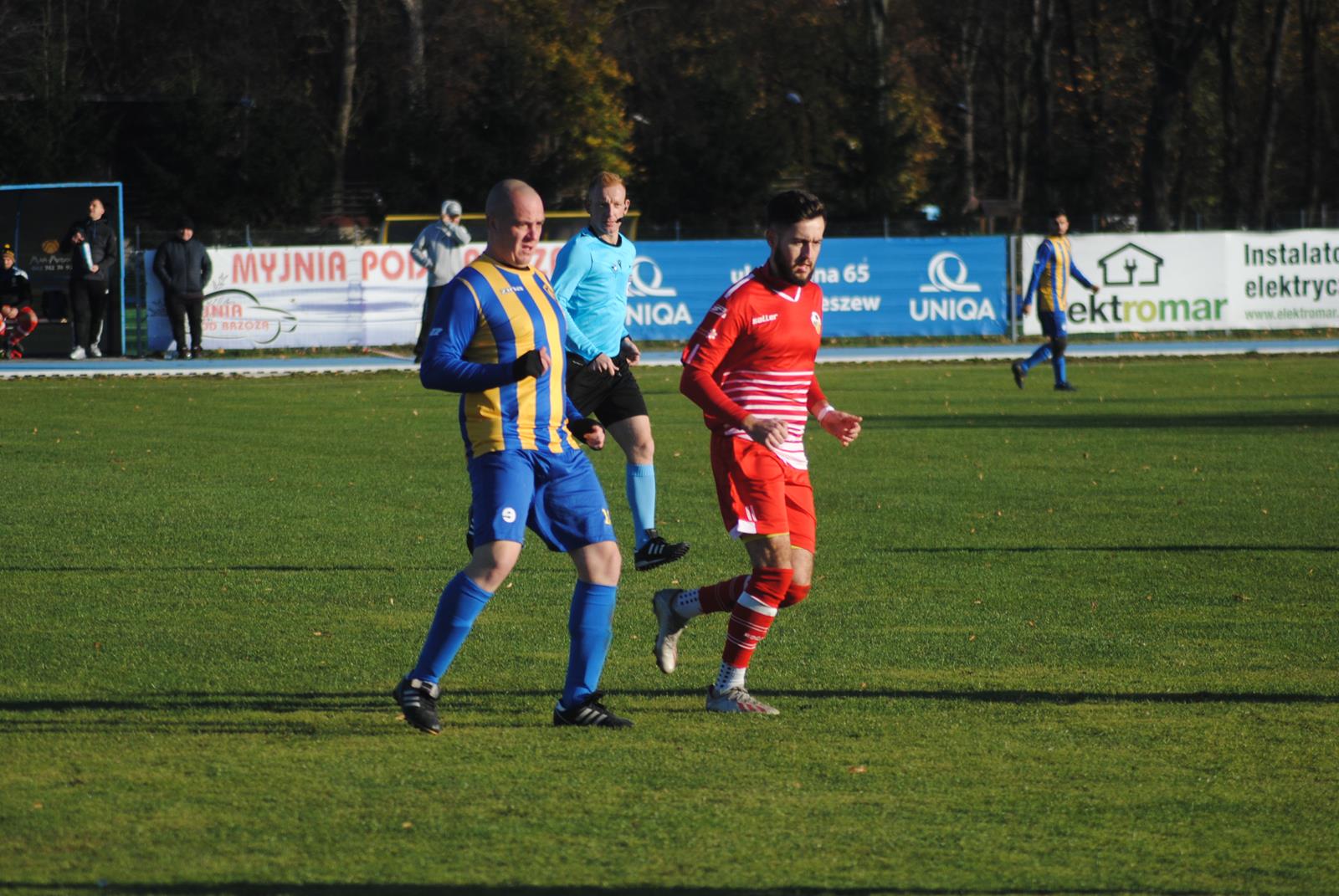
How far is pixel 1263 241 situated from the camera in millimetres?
31828

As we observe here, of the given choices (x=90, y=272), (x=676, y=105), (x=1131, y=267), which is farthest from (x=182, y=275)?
(x=676, y=105)

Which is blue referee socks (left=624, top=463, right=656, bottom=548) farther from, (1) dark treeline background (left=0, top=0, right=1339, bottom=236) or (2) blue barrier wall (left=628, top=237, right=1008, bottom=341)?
(1) dark treeline background (left=0, top=0, right=1339, bottom=236)

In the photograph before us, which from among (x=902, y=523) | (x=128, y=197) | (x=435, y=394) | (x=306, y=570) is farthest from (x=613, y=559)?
(x=128, y=197)

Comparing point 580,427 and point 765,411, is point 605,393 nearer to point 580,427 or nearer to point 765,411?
point 765,411

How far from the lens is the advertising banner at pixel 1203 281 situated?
103 ft

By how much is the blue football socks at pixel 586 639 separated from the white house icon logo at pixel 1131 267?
87.2 feet

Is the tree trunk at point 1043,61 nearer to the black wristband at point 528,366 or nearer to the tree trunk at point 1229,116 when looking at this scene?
the tree trunk at point 1229,116

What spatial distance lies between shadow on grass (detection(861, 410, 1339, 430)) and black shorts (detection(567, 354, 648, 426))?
7.95 m

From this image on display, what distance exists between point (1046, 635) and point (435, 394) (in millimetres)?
14899

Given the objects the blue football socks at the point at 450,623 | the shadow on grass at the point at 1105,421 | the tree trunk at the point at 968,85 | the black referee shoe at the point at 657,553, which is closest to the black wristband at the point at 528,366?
the blue football socks at the point at 450,623

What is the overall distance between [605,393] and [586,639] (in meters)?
3.99

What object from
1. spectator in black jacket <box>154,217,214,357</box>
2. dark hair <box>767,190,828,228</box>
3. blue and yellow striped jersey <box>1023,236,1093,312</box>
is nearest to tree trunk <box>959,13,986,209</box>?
spectator in black jacket <box>154,217,214,357</box>

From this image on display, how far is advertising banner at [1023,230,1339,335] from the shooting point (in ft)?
103

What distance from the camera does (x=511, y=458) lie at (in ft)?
19.6
